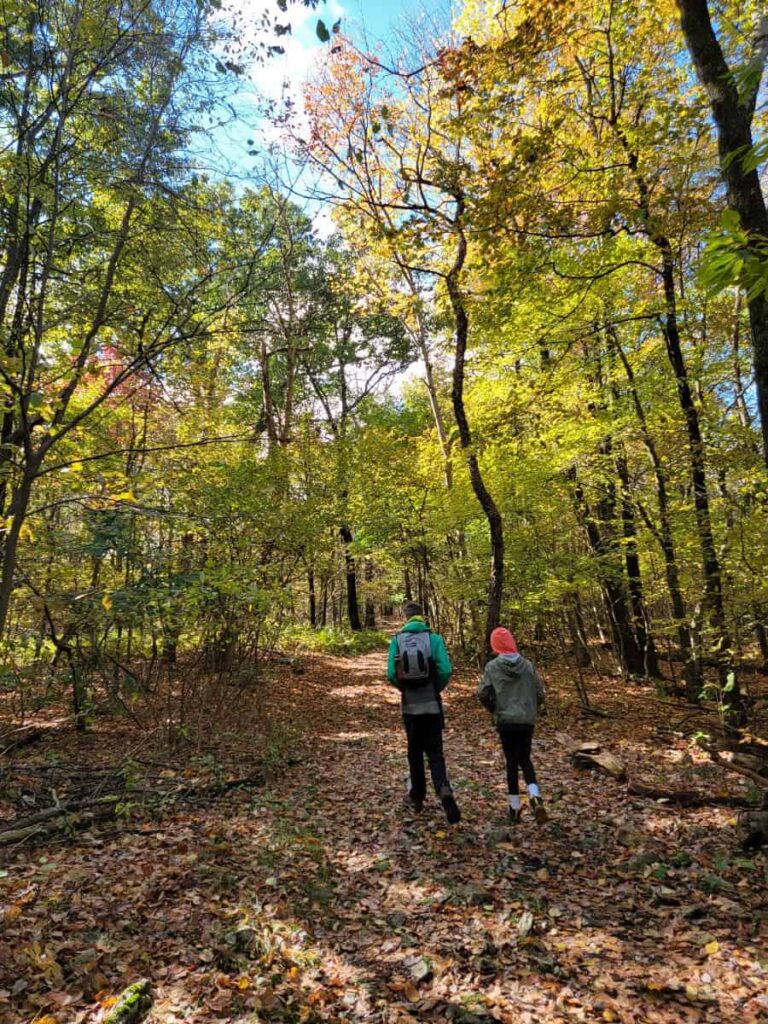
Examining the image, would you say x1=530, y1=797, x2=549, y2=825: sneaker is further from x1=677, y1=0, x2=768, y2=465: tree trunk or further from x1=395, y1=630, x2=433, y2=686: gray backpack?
x1=677, y1=0, x2=768, y2=465: tree trunk

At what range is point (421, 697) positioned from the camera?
212 inches

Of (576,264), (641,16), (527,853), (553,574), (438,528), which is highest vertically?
(641,16)

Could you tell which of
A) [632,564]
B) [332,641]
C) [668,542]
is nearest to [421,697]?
[668,542]

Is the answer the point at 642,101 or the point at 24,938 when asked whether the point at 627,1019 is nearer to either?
the point at 24,938

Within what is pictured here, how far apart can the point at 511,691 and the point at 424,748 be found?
115 centimetres

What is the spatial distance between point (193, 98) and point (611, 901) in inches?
285

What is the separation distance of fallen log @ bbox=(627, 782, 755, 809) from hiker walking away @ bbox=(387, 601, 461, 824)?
215 cm

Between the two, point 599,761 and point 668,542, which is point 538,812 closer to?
point 599,761

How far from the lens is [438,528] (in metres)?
13.3

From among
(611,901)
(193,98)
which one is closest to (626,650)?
(611,901)

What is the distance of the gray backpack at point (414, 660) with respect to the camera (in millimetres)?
5387

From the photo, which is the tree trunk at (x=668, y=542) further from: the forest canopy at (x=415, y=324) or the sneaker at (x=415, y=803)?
the sneaker at (x=415, y=803)

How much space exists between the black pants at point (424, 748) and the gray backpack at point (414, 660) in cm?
39

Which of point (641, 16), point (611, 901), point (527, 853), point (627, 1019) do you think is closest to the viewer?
point (627, 1019)
